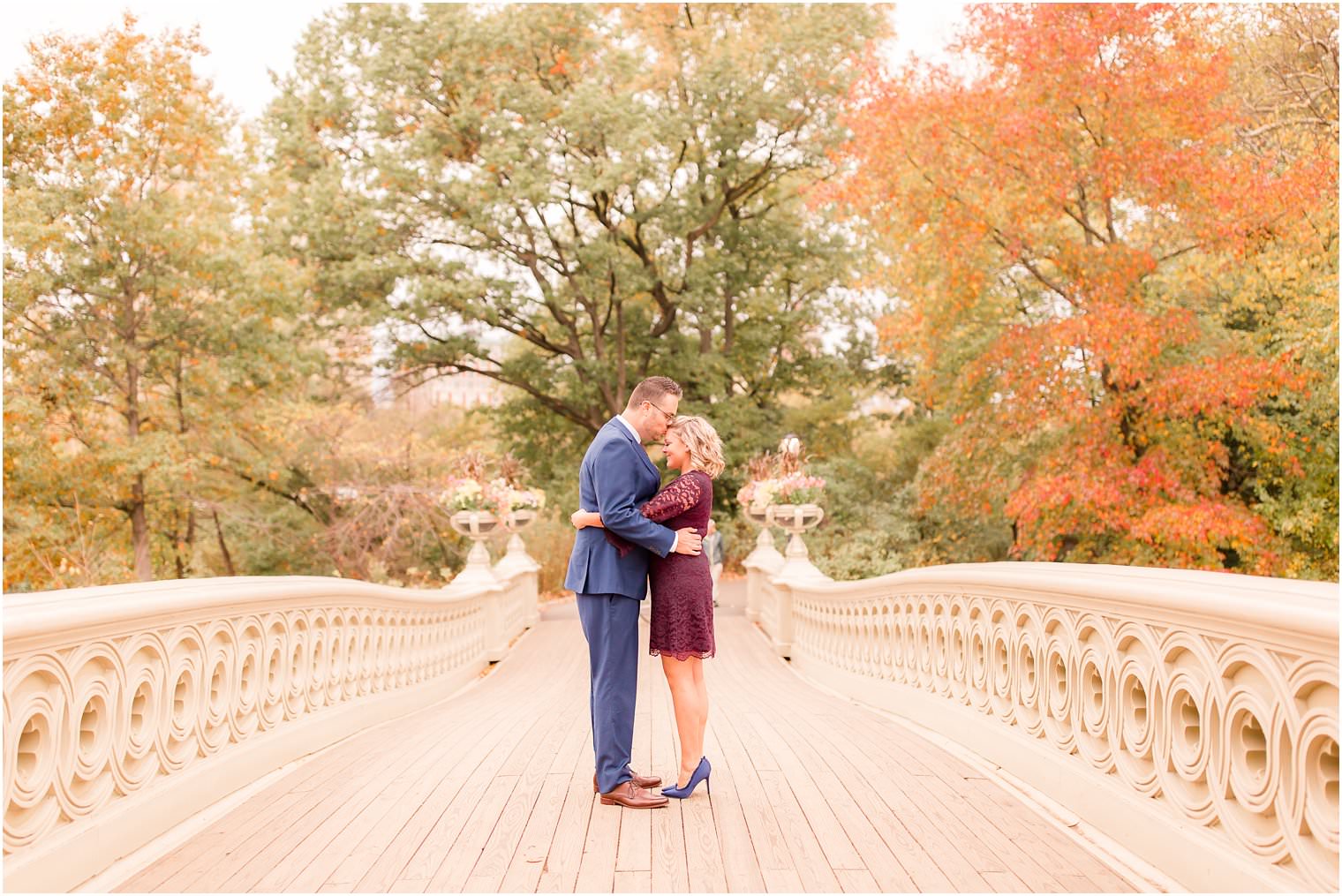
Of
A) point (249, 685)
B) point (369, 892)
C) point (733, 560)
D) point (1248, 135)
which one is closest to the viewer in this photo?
point (369, 892)

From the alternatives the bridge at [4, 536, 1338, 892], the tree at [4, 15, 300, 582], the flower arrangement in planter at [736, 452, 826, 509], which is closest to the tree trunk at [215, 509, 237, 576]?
the tree at [4, 15, 300, 582]

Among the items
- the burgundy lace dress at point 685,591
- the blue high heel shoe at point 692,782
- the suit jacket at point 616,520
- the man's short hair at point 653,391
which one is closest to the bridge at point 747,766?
the blue high heel shoe at point 692,782

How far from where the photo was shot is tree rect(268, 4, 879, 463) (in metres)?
22.2

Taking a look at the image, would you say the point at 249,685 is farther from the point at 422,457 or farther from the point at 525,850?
the point at 422,457

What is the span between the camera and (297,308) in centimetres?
2139

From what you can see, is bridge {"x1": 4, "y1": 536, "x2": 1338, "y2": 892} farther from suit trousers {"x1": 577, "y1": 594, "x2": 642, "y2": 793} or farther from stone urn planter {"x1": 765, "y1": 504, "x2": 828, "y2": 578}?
stone urn planter {"x1": 765, "y1": 504, "x2": 828, "y2": 578}

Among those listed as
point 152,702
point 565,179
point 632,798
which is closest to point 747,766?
point 632,798

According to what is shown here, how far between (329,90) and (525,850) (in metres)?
22.0

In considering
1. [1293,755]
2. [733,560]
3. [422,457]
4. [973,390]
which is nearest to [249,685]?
[1293,755]

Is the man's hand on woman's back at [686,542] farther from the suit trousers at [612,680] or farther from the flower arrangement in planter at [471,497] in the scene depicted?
the flower arrangement in planter at [471,497]

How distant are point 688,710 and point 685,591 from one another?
0.52 metres

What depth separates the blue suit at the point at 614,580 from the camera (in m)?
4.75

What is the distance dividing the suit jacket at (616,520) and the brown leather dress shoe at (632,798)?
816mm

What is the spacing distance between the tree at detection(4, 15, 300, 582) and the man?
1604cm
